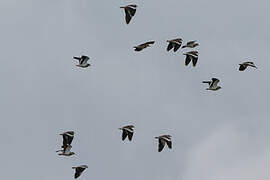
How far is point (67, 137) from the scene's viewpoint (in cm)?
17075

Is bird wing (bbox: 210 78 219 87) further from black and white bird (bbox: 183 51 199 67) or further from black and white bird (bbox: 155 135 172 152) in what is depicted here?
black and white bird (bbox: 155 135 172 152)

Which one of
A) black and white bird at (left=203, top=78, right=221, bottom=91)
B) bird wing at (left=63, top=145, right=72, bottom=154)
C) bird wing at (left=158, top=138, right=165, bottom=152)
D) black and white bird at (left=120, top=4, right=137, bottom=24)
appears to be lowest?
bird wing at (left=63, top=145, right=72, bottom=154)

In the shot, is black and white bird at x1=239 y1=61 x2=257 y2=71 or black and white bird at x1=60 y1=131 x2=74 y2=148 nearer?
black and white bird at x1=60 y1=131 x2=74 y2=148

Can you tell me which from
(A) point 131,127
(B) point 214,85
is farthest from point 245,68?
(A) point 131,127

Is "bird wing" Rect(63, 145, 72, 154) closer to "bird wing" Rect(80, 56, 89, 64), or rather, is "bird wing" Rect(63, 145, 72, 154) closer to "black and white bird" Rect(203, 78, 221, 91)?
"bird wing" Rect(80, 56, 89, 64)

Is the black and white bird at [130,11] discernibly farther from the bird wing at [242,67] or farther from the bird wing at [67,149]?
the bird wing at [67,149]

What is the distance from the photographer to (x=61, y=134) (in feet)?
561

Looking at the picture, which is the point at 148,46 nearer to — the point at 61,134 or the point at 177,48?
the point at 177,48

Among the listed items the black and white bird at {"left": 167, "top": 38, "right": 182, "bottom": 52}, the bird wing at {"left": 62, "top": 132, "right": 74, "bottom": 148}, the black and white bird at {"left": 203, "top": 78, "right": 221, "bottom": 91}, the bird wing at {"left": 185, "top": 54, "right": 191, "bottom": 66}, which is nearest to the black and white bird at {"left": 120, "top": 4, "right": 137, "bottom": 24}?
the black and white bird at {"left": 167, "top": 38, "right": 182, "bottom": 52}

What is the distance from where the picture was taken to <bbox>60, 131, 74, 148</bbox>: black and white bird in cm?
17062

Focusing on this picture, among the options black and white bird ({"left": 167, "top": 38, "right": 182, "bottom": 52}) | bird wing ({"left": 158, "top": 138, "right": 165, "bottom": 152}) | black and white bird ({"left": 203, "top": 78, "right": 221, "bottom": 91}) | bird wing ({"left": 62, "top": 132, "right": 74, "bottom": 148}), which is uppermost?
black and white bird ({"left": 167, "top": 38, "right": 182, "bottom": 52})

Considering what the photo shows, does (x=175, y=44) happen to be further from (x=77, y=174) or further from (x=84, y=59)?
(x=77, y=174)

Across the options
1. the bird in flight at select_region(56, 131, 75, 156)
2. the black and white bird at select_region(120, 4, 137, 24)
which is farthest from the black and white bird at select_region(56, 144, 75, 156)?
the black and white bird at select_region(120, 4, 137, 24)

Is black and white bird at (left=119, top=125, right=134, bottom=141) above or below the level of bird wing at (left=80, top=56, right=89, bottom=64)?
below
